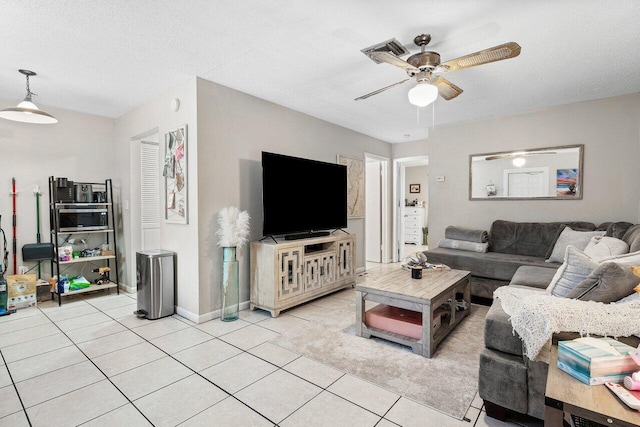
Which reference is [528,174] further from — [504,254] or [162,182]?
[162,182]

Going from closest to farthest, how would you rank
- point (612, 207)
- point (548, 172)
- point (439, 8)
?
point (439, 8) → point (612, 207) → point (548, 172)

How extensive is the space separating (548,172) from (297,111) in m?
3.47

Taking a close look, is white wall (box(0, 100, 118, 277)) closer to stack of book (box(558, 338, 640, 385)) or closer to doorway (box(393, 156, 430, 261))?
stack of book (box(558, 338, 640, 385))

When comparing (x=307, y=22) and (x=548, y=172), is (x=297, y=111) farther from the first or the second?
(x=548, y=172)

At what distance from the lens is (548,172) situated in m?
4.17

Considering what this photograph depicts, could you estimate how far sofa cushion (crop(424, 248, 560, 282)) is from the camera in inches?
140

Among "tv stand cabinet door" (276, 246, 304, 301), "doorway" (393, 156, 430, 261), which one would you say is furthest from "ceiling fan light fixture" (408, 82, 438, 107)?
"doorway" (393, 156, 430, 261)

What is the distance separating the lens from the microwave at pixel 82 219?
12.9 ft

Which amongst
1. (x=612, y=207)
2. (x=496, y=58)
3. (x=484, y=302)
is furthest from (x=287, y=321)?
(x=612, y=207)

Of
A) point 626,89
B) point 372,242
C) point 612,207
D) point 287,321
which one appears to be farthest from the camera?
point 372,242

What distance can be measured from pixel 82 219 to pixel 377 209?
192 inches

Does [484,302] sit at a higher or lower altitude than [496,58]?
lower

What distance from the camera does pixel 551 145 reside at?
4.13 metres

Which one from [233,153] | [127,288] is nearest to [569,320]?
[233,153]
